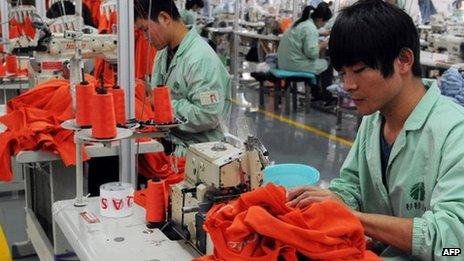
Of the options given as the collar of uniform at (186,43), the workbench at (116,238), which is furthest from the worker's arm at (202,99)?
the workbench at (116,238)

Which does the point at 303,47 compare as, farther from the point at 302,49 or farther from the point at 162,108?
the point at 162,108

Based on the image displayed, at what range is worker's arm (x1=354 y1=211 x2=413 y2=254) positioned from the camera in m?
1.49

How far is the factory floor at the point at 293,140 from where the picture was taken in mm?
4227

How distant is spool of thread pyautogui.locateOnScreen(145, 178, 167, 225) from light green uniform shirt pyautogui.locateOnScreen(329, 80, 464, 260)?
0.60 metres

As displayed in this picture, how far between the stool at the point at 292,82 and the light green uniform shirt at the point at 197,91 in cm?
482

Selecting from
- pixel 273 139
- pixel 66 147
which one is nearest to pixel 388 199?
pixel 66 147

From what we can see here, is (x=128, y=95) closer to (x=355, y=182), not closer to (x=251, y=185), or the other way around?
(x=251, y=185)

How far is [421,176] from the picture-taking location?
161cm

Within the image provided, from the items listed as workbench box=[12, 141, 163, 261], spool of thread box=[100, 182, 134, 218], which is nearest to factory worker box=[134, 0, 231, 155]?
workbench box=[12, 141, 163, 261]

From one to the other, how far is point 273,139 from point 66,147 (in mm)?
4094

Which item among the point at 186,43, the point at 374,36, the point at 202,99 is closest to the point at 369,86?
the point at 374,36

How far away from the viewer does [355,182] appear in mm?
1966

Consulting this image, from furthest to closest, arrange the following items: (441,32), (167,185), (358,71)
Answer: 1. (441,32)
2. (167,185)
3. (358,71)

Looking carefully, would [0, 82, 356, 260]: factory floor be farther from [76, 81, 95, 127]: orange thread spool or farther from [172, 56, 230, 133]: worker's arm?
[76, 81, 95, 127]: orange thread spool
